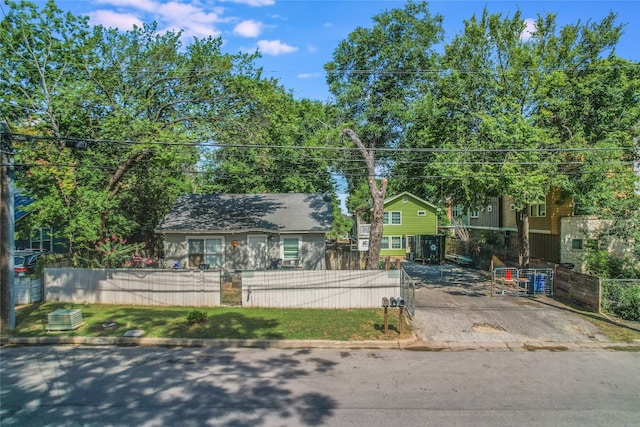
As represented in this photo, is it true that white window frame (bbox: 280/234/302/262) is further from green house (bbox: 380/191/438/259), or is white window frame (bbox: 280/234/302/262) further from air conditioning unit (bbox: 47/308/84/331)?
green house (bbox: 380/191/438/259)

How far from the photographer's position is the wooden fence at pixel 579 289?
15555mm

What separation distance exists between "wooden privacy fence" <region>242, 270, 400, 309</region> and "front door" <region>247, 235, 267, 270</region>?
6.67 metres

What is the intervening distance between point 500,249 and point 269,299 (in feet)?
72.7

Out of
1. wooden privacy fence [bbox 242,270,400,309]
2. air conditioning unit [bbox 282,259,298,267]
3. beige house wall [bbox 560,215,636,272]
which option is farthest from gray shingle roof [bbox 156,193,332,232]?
beige house wall [bbox 560,215,636,272]

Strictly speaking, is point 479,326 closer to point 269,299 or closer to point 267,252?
point 269,299

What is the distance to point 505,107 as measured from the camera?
1945 cm

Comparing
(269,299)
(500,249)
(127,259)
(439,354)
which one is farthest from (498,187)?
(127,259)

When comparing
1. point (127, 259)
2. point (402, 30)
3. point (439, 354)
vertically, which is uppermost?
point (402, 30)

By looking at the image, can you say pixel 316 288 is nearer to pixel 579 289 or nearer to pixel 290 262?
pixel 290 262

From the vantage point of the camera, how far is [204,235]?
2242 cm

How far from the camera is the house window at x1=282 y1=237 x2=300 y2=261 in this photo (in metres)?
22.8

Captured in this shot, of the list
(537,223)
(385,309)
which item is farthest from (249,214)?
(537,223)

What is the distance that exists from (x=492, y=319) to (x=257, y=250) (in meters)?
12.3

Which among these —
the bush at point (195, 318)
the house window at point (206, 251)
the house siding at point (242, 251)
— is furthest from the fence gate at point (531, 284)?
the house window at point (206, 251)
